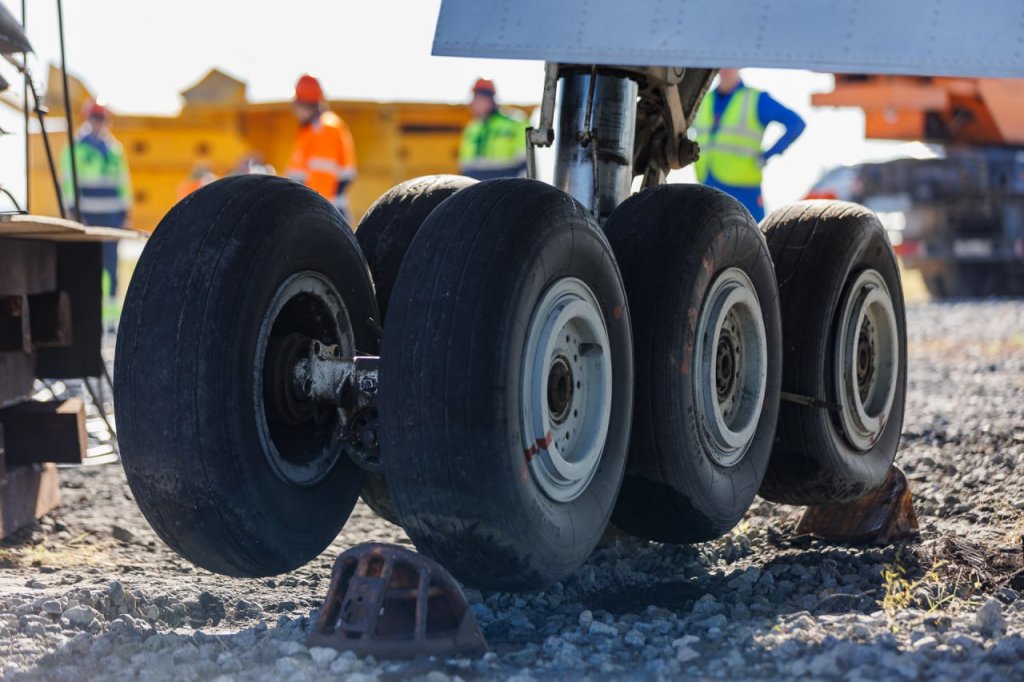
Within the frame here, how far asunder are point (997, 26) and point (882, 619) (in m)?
1.63

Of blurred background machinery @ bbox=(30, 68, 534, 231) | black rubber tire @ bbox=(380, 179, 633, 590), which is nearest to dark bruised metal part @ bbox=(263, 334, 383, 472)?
black rubber tire @ bbox=(380, 179, 633, 590)

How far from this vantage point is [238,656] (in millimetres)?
3262

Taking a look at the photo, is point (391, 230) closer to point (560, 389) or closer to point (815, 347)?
point (560, 389)

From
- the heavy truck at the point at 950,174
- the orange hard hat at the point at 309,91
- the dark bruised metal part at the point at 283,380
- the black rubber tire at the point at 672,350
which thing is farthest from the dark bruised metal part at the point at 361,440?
the heavy truck at the point at 950,174

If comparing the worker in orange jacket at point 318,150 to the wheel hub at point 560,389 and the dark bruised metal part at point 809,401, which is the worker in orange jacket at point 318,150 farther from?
the wheel hub at point 560,389

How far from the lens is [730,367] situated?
4.36m

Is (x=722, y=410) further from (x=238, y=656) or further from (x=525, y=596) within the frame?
(x=238, y=656)

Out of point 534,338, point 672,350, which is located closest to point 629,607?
point 672,350

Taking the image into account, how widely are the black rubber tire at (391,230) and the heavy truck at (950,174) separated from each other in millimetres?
12770

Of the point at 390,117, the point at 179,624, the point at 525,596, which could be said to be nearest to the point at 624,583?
the point at 525,596

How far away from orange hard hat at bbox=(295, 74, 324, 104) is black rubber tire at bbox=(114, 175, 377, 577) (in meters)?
7.33

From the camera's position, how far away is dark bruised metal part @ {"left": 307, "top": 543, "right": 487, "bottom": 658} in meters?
3.26

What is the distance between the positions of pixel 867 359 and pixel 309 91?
21.8ft

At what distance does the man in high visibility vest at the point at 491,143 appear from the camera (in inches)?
484
